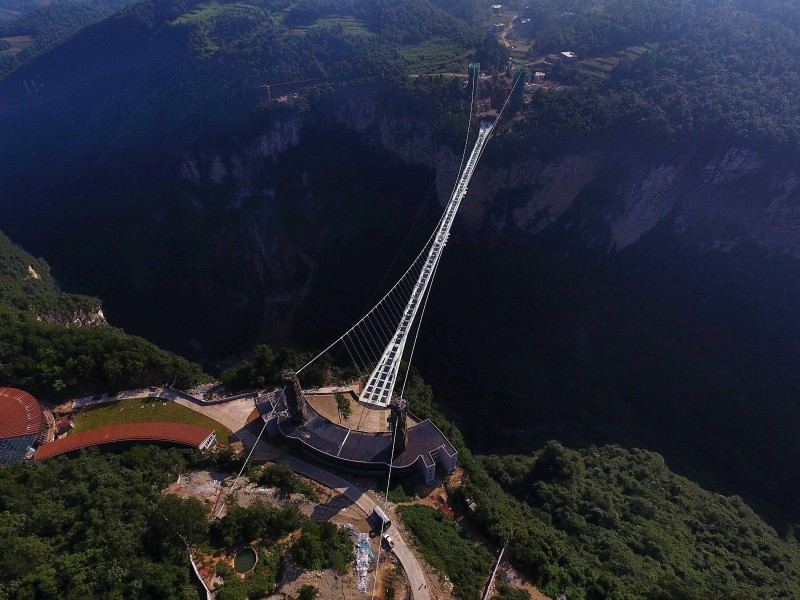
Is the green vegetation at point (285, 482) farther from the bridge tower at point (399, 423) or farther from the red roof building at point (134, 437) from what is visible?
the bridge tower at point (399, 423)

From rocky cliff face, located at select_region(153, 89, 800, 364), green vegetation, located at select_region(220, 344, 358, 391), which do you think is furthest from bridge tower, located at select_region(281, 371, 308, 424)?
rocky cliff face, located at select_region(153, 89, 800, 364)

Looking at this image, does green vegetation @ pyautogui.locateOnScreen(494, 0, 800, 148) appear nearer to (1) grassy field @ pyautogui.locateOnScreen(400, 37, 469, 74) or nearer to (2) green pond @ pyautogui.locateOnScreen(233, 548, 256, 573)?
(1) grassy field @ pyautogui.locateOnScreen(400, 37, 469, 74)

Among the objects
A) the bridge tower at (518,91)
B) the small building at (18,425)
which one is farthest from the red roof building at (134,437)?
the bridge tower at (518,91)

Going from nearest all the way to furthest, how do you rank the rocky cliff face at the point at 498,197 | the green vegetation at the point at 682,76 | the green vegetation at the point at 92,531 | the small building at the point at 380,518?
1. the green vegetation at the point at 92,531
2. the small building at the point at 380,518
3. the green vegetation at the point at 682,76
4. the rocky cliff face at the point at 498,197

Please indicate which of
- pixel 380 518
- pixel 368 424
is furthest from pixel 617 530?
pixel 368 424

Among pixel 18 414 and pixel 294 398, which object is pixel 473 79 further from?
pixel 18 414

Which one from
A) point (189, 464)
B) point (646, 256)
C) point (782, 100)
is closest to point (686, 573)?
point (189, 464)
